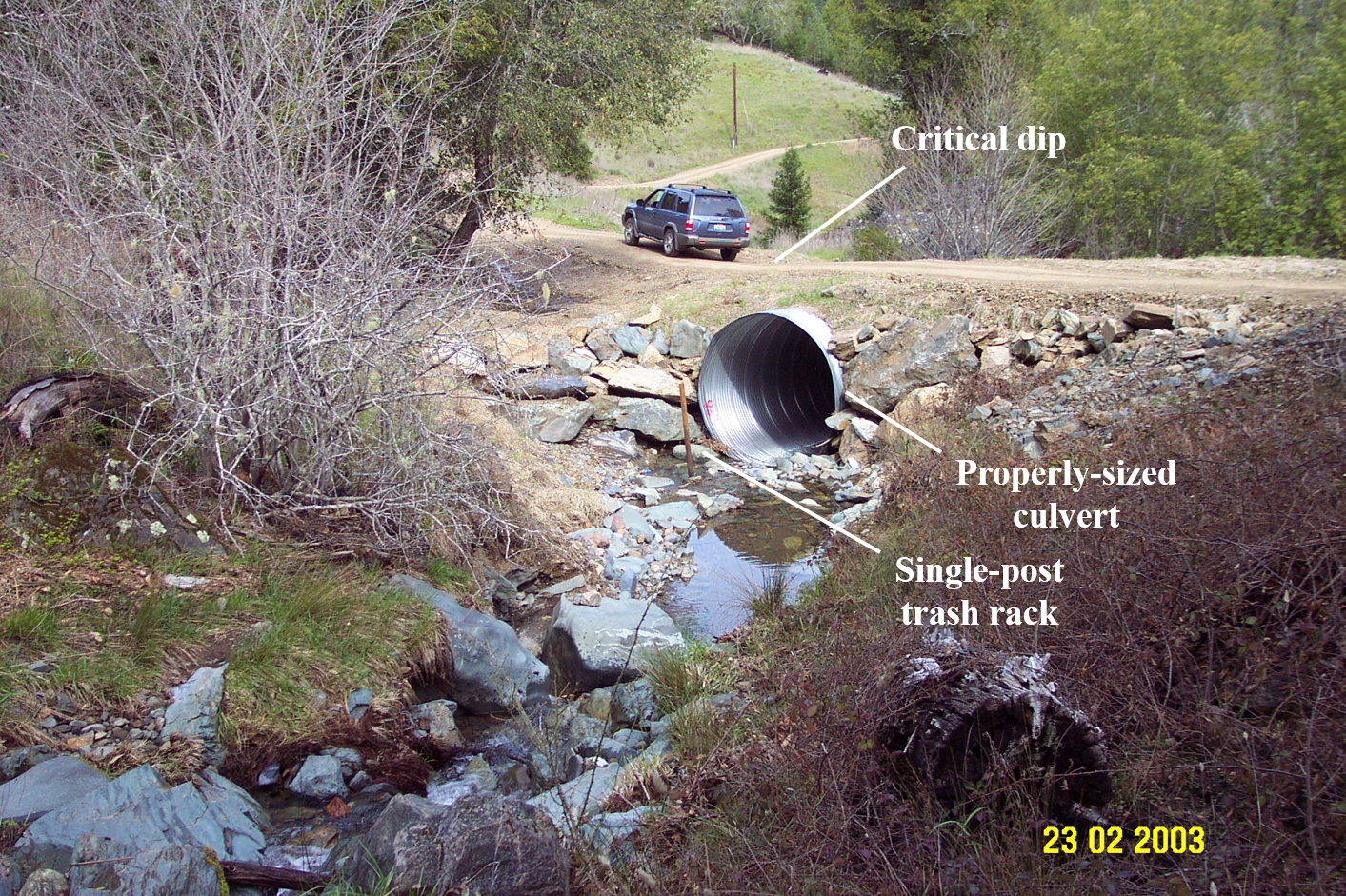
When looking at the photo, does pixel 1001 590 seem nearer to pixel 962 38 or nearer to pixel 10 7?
pixel 10 7

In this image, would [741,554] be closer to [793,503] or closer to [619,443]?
[793,503]

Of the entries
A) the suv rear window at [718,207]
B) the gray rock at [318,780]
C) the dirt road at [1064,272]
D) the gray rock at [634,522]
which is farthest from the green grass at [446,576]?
the suv rear window at [718,207]

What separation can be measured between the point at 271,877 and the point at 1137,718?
3906 mm

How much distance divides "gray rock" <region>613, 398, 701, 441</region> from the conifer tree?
18309mm

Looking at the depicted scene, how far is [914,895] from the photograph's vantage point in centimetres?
315

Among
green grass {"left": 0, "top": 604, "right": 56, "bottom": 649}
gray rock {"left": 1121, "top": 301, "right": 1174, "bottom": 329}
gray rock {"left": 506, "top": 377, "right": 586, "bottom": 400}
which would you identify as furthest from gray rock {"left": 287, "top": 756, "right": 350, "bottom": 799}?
gray rock {"left": 1121, "top": 301, "right": 1174, "bottom": 329}

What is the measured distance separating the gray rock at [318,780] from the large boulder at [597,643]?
5.98 feet

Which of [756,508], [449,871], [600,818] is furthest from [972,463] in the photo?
[449,871]

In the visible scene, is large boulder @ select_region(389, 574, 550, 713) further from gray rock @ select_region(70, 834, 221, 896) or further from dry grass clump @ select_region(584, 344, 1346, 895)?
gray rock @ select_region(70, 834, 221, 896)

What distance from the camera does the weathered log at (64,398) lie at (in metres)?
6.38

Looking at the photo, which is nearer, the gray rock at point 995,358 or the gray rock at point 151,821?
the gray rock at point 151,821

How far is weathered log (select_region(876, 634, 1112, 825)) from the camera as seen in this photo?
11.6 ft

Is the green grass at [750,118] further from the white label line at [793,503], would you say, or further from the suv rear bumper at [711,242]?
the white label line at [793,503]

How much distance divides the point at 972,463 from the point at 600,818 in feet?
17.0
